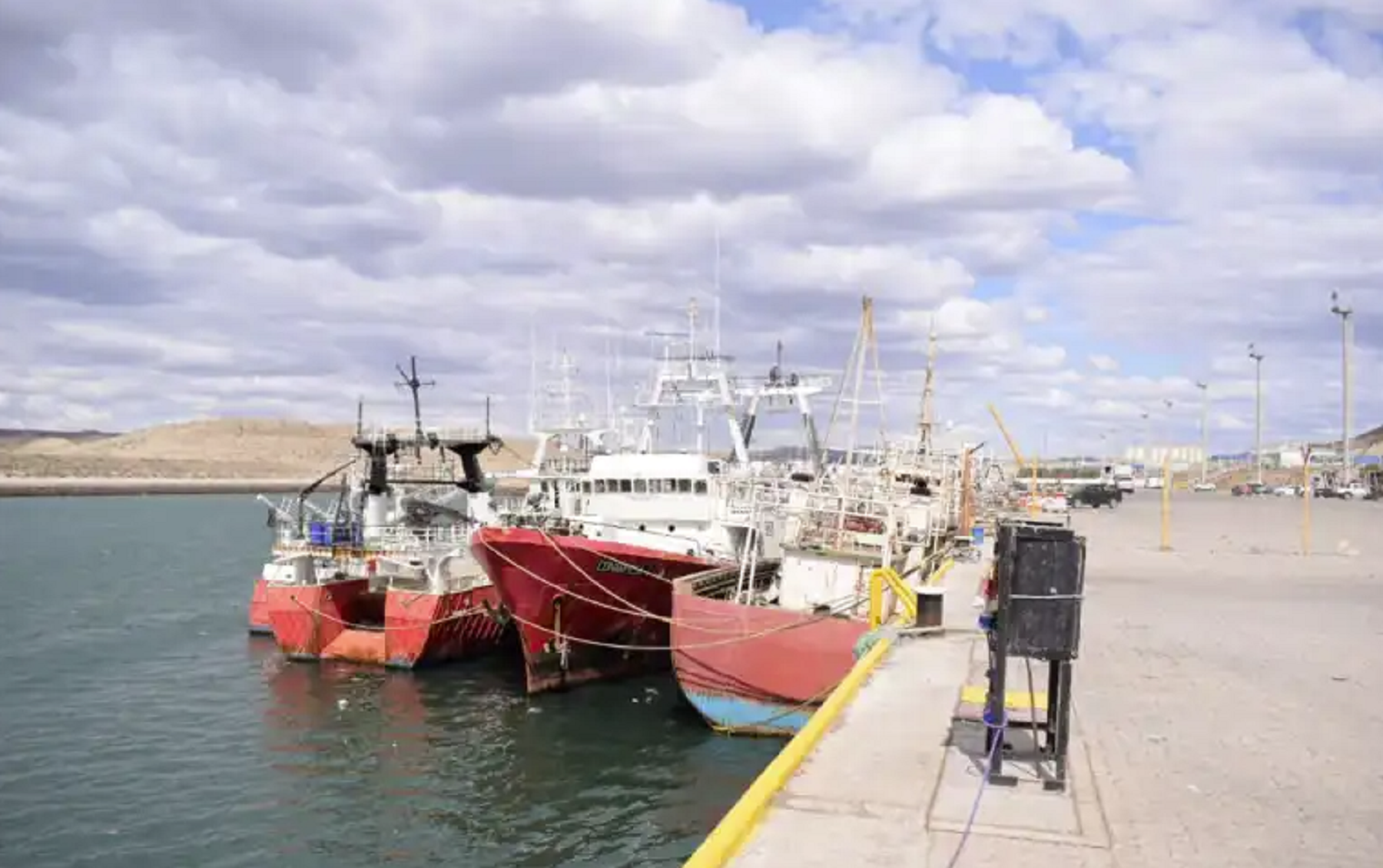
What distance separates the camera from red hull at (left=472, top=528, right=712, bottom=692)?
21.8m

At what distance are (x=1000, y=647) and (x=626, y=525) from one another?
62.2 feet

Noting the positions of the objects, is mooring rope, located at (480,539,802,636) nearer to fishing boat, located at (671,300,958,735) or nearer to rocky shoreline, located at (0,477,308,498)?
fishing boat, located at (671,300,958,735)

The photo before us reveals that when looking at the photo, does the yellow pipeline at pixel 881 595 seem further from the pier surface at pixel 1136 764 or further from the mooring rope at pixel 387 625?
the mooring rope at pixel 387 625

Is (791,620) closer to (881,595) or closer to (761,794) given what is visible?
(881,595)

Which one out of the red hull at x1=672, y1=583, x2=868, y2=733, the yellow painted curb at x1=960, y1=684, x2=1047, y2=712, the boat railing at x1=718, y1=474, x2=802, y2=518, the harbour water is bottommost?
the harbour water

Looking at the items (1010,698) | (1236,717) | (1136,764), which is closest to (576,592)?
(1010,698)

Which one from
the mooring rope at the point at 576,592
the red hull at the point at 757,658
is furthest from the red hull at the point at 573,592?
the red hull at the point at 757,658

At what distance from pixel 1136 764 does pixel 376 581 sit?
22957 mm

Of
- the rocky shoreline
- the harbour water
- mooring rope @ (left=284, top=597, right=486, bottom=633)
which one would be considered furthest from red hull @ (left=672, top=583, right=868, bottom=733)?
the rocky shoreline

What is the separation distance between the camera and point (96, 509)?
4749 inches

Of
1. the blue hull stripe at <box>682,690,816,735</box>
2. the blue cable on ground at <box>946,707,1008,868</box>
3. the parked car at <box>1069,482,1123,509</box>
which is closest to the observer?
the blue cable on ground at <box>946,707,1008,868</box>

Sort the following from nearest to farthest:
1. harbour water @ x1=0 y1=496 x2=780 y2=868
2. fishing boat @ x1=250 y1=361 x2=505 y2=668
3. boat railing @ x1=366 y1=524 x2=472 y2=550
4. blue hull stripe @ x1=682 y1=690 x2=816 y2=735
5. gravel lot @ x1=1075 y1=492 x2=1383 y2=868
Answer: gravel lot @ x1=1075 y1=492 x2=1383 y2=868, harbour water @ x1=0 y1=496 x2=780 y2=868, blue hull stripe @ x1=682 y1=690 x2=816 y2=735, fishing boat @ x1=250 y1=361 x2=505 y2=668, boat railing @ x1=366 y1=524 x2=472 y2=550

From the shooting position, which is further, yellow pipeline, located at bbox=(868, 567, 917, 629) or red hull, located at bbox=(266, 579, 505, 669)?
red hull, located at bbox=(266, 579, 505, 669)

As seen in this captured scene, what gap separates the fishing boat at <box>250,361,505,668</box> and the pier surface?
1317cm
